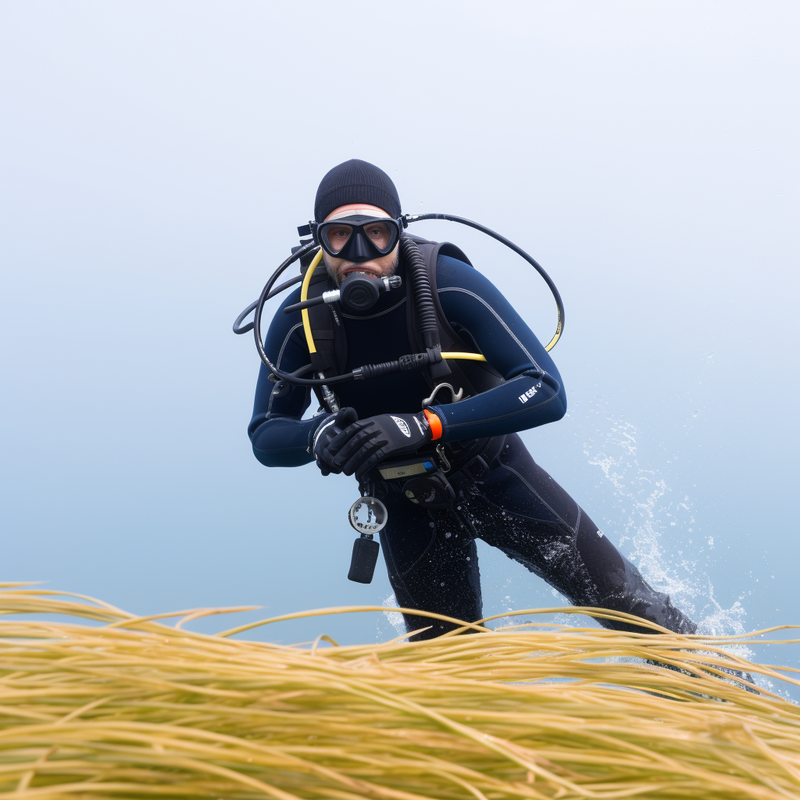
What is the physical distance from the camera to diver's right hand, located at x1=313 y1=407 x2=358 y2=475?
2.04m

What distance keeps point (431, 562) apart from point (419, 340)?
87cm

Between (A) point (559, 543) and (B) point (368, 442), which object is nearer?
(B) point (368, 442)

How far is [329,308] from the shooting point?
2.37m

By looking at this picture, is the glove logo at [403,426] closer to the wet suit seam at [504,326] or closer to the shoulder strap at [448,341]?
the shoulder strap at [448,341]

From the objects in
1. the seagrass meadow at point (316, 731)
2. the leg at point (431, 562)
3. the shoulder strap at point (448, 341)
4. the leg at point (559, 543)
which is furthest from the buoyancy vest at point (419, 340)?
the seagrass meadow at point (316, 731)

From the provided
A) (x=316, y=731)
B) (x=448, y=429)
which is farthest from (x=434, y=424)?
(x=316, y=731)

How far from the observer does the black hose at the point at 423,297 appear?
2254mm

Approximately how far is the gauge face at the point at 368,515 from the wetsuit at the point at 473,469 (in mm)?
292

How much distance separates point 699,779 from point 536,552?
2.03 m

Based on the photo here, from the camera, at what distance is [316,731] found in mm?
543

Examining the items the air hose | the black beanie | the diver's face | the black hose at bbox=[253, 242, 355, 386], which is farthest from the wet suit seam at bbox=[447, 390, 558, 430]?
the black beanie

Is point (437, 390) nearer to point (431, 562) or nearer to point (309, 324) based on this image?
point (309, 324)

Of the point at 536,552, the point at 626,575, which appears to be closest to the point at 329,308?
the point at 536,552

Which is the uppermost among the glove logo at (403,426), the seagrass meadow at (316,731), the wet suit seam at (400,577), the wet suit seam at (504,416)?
the wet suit seam at (504,416)
